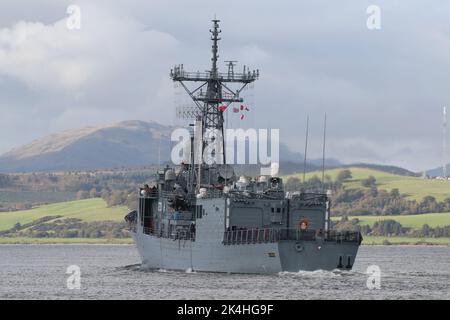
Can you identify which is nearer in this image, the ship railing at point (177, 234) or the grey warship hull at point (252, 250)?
the grey warship hull at point (252, 250)

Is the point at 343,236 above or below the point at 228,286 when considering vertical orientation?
above

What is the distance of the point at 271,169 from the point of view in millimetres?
86812

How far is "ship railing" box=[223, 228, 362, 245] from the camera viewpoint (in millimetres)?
75975

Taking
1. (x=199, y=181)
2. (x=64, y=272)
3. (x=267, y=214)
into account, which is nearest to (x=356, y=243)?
(x=267, y=214)

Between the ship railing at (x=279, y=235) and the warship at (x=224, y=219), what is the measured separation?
0.20 feet

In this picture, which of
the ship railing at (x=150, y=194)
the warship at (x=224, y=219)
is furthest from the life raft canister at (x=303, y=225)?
the ship railing at (x=150, y=194)

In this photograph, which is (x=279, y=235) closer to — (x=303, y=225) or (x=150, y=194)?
(x=303, y=225)

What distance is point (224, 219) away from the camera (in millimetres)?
81500

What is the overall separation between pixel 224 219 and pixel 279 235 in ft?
22.2

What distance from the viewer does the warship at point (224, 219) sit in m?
76.6

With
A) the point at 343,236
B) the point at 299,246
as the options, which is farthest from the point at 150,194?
the point at 299,246

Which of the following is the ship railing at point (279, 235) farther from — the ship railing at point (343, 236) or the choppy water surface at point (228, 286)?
the choppy water surface at point (228, 286)

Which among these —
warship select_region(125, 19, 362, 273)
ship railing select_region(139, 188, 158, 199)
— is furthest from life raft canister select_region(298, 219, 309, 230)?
ship railing select_region(139, 188, 158, 199)
